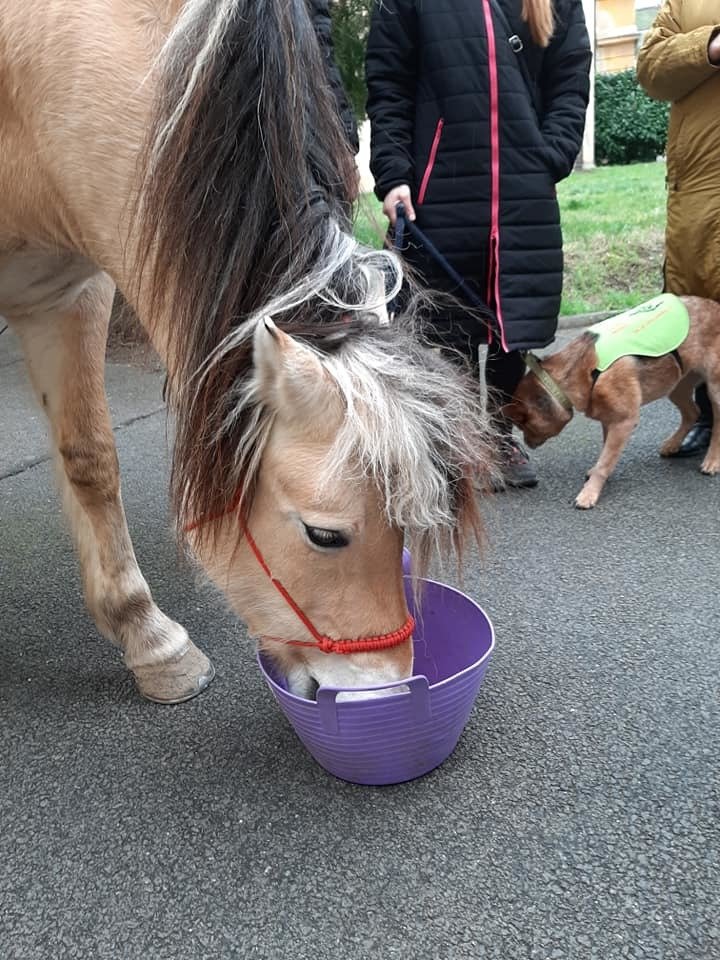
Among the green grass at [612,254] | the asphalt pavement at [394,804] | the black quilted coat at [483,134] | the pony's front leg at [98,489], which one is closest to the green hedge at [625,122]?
the green grass at [612,254]

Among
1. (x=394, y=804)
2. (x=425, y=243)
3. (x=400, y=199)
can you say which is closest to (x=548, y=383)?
(x=425, y=243)

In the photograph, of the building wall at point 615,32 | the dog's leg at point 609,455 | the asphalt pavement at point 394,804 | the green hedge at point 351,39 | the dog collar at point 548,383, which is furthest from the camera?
the building wall at point 615,32

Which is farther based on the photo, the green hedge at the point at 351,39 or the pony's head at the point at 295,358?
the green hedge at the point at 351,39

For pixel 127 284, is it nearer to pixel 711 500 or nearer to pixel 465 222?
pixel 465 222

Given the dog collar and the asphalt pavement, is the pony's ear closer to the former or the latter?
the asphalt pavement

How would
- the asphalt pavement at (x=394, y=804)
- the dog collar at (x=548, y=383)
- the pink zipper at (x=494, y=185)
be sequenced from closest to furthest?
1. the asphalt pavement at (x=394, y=804)
2. the pink zipper at (x=494, y=185)
3. the dog collar at (x=548, y=383)

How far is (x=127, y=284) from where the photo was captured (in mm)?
1489

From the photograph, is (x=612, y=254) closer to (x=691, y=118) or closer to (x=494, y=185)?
(x=691, y=118)

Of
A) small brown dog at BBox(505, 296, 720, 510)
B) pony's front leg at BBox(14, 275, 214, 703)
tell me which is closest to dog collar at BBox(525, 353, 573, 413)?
small brown dog at BBox(505, 296, 720, 510)

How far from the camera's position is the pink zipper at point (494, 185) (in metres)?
2.73

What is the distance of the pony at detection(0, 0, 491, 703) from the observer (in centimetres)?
123

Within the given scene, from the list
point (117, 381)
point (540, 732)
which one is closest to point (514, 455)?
point (540, 732)

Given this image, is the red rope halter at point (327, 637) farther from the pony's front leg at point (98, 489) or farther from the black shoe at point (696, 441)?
the black shoe at point (696, 441)

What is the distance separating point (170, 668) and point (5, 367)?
4.45 metres
